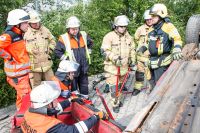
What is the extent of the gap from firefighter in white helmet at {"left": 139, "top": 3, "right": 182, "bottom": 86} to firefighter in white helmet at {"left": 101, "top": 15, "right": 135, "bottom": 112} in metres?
0.72

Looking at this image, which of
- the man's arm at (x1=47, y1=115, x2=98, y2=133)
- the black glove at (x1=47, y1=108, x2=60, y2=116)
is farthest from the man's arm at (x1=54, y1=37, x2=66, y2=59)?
the man's arm at (x1=47, y1=115, x2=98, y2=133)

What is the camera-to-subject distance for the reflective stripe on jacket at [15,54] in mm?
5281

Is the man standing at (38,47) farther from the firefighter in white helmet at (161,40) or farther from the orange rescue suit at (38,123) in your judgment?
the orange rescue suit at (38,123)

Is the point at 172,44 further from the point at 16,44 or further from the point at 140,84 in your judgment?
the point at 16,44

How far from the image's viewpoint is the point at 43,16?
8.32m

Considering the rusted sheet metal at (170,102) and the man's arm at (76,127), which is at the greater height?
the rusted sheet metal at (170,102)

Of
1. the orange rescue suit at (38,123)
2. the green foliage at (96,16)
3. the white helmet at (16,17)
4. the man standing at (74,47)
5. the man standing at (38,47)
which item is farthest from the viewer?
the green foliage at (96,16)

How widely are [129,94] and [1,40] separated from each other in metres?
3.03

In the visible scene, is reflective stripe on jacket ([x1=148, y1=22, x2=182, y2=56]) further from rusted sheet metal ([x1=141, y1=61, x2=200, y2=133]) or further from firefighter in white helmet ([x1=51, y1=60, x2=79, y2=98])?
firefighter in white helmet ([x1=51, y1=60, x2=79, y2=98])

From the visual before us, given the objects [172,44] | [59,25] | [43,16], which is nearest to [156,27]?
[172,44]

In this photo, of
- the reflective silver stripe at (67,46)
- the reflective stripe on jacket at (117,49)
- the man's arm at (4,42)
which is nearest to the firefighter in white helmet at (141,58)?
the reflective stripe on jacket at (117,49)

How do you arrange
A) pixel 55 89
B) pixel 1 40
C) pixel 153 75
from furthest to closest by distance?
1. pixel 153 75
2. pixel 1 40
3. pixel 55 89

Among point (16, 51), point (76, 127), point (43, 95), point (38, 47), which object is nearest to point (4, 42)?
Result: point (16, 51)

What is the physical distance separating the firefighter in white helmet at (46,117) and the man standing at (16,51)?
5.60 feet
